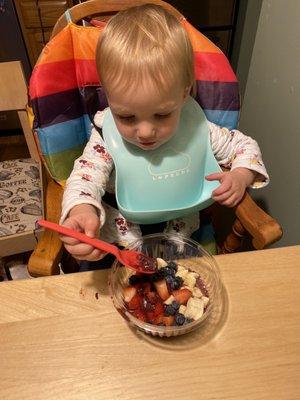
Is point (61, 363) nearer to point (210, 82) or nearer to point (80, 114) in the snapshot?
point (80, 114)

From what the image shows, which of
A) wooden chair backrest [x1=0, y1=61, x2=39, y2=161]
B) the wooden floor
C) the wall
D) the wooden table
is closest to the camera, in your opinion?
the wooden table

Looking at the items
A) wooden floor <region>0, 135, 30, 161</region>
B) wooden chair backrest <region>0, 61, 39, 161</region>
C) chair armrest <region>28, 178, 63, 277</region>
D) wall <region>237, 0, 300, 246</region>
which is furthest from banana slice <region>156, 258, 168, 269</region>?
wooden floor <region>0, 135, 30, 161</region>

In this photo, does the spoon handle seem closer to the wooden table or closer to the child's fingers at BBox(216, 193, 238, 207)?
the wooden table

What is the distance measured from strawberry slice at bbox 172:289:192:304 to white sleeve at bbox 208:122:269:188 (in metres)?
0.37

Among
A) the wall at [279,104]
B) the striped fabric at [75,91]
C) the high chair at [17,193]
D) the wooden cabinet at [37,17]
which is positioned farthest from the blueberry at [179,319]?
the wooden cabinet at [37,17]

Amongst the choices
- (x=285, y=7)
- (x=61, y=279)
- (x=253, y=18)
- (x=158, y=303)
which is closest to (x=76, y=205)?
(x=61, y=279)

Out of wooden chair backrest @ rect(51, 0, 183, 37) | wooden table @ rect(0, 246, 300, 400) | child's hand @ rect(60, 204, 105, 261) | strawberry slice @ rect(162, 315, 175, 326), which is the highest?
wooden chair backrest @ rect(51, 0, 183, 37)

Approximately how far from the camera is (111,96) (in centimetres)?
77

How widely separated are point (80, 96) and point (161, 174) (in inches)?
12.2

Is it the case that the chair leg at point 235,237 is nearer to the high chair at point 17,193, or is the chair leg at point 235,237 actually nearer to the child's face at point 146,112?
the child's face at point 146,112

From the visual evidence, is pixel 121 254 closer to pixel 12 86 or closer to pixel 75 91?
pixel 75 91

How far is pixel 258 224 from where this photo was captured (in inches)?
35.1

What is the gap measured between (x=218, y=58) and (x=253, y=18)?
1.78 ft

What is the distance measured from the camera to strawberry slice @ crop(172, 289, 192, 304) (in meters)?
0.70
